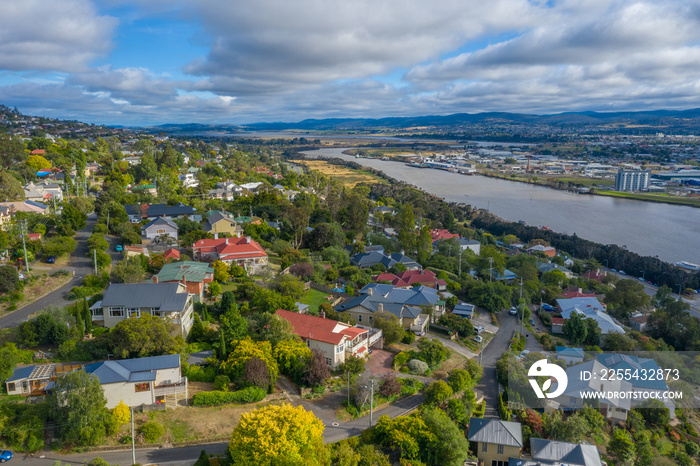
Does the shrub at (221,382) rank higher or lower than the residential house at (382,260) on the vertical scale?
higher

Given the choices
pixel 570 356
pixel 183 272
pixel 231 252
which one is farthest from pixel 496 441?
pixel 231 252

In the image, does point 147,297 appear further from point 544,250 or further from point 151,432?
point 544,250

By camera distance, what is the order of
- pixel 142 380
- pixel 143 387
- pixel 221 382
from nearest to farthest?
pixel 142 380 < pixel 143 387 < pixel 221 382

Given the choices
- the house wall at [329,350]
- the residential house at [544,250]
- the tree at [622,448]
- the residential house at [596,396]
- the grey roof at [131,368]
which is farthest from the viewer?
the residential house at [544,250]

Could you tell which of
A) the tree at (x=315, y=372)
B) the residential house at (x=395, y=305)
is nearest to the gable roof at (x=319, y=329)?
the tree at (x=315, y=372)

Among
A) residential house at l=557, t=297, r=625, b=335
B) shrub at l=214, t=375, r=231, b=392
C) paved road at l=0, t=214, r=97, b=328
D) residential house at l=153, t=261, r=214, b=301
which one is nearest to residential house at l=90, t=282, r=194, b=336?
residential house at l=153, t=261, r=214, b=301

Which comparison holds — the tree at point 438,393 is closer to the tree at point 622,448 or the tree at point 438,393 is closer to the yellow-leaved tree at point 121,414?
the tree at point 622,448
